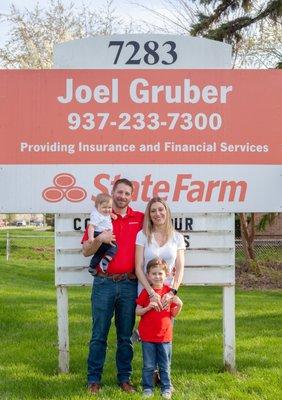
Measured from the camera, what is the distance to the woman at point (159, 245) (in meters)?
6.20

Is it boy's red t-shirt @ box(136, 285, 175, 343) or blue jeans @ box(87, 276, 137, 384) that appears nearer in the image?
boy's red t-shirt @ box(136, 285, 175, 343)

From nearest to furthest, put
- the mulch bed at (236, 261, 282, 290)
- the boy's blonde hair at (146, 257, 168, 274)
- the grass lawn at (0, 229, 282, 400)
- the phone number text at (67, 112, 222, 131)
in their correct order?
the boy's blonde hair at (146, 257, 168, 274)
the grass lawn at (0, 229, 282, 400)
the phone number text at (67, 112, 222, 131)
the mulch bed at (236, 261, 282, 290)

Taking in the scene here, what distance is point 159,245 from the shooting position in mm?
6270

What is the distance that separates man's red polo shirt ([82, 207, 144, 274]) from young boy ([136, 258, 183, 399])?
0.23 m

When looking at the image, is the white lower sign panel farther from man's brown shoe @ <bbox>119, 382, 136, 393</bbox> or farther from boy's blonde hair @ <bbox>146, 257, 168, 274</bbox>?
man's brown shoe @ <bbox>119, 382, 136, 393</bbox>

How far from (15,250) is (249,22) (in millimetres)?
13552

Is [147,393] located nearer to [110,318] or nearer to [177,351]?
[110,318]

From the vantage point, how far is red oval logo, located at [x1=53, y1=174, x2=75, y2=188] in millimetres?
7148

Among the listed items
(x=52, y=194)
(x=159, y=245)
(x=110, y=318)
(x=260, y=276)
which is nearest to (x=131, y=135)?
(x=52, y=194)

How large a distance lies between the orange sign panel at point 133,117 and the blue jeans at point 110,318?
1465 millimetres

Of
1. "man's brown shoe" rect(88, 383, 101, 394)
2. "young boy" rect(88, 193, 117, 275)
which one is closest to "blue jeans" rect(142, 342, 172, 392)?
"man's brown shoe" rect(88, 383, 101, 394)

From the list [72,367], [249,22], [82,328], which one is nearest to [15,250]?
[249,22]

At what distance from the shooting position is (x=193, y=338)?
9.18m

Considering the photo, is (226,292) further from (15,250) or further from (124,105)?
(15,250)
